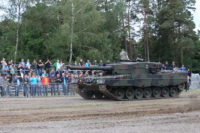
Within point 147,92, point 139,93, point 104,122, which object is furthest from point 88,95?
point 104,122

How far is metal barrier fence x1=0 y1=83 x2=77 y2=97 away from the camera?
2000 cm

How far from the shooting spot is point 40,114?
37.0 ft

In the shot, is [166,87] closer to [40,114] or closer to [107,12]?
[40,114]

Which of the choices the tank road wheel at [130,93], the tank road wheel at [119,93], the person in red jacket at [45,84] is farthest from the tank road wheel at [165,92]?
the person in red jacket at [45,84]

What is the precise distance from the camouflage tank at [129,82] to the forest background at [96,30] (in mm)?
18740

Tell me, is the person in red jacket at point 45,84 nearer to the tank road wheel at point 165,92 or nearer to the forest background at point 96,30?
the tank road wheel at point 165,92

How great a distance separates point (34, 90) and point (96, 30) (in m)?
21.5

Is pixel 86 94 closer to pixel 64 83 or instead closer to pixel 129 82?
pixel 129 82

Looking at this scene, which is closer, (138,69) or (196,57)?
(138,69)

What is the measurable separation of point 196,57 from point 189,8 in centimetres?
1036

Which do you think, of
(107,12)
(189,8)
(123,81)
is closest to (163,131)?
(123,81)

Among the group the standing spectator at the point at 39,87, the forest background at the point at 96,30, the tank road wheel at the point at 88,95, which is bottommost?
the tank road wheel at the point at 88,95

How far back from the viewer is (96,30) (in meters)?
41.0

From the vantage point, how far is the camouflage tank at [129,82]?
17.2m
